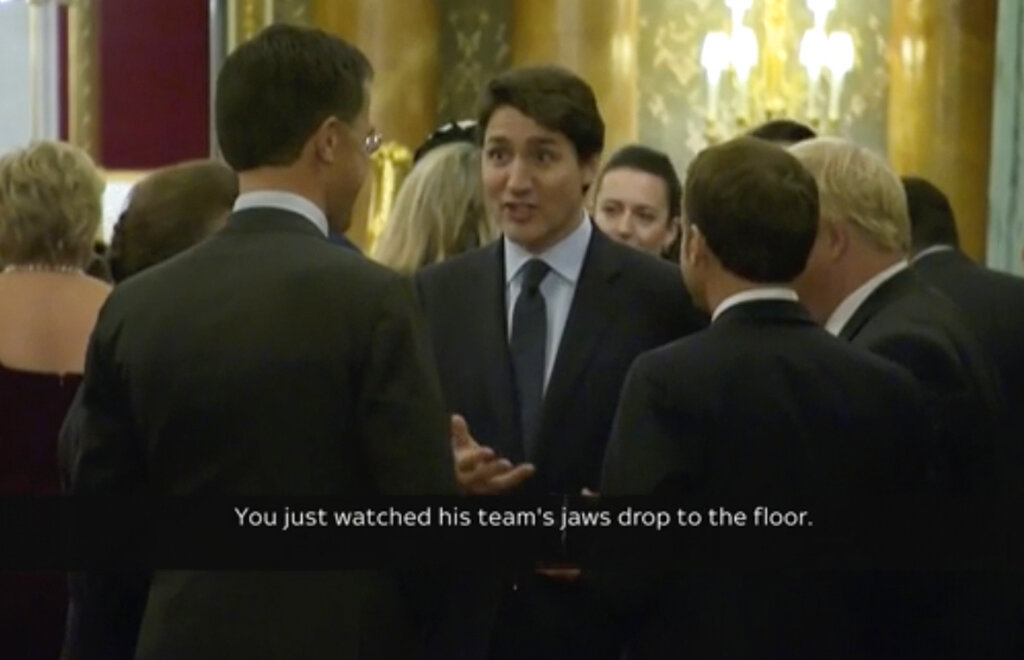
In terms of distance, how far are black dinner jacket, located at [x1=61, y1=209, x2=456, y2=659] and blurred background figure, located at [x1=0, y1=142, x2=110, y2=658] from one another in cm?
119

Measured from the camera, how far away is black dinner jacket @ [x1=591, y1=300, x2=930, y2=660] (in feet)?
9.22

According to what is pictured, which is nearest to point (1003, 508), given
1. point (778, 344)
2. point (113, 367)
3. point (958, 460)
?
point (958, 460)

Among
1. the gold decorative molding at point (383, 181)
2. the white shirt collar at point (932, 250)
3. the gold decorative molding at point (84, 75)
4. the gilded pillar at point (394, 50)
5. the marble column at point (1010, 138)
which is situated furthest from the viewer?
the gold decorative molding at point (84, 75)

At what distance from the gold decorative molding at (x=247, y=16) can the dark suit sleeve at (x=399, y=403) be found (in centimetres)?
693

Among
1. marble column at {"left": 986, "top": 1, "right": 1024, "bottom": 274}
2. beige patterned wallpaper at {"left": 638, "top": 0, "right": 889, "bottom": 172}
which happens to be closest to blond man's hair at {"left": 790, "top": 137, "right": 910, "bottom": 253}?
marble column at {"left": 986, "top": 1, "right": 1024, "bottom": 274}

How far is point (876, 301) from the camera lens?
3.40 m

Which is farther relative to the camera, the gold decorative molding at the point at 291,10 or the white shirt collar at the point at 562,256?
the gold decorative molding at the point at 291,10

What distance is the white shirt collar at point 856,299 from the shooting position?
11.2 feet

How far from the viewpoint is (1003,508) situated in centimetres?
325

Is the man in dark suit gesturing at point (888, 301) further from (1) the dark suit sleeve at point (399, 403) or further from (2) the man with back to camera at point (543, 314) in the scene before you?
(1) the dark suit sleeve at point (399, 403)

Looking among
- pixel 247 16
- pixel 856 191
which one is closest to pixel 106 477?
pixel 856 191

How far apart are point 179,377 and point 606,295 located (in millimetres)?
995

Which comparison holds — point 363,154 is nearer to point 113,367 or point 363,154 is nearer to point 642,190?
point 113,367

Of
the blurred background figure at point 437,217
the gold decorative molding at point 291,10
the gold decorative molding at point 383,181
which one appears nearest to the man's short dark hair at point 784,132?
the blurred background figure at point 437,217
